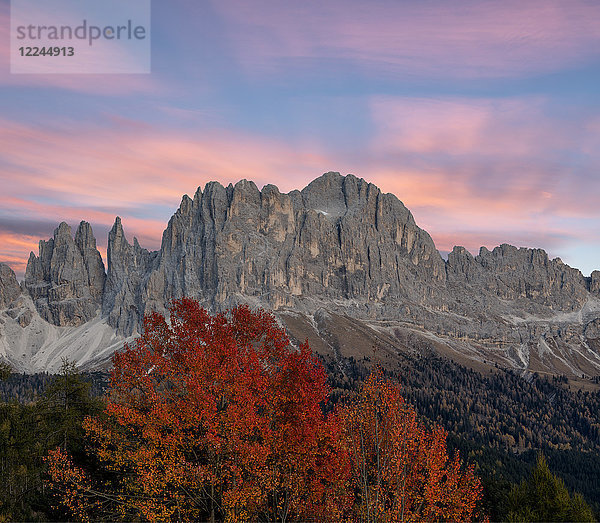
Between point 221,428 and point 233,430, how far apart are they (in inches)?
35.2

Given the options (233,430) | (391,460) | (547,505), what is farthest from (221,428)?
(547,505)

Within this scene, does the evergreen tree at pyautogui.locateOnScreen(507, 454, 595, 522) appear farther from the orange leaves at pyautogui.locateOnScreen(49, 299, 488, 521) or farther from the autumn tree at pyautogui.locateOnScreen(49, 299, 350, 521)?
the autumn tree at pyautogui.locateOnScreen(49, 299, 350, 521)

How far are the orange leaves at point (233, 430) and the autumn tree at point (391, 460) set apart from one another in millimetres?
176

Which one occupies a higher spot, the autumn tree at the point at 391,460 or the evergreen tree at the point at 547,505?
the autumn tree at the point at 391,460

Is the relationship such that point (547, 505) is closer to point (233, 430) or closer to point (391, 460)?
point (391, 460)

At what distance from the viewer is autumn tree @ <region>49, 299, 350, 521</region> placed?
24.6 m

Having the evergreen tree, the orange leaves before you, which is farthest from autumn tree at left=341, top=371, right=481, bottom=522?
the evergreen tree

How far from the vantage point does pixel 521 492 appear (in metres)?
53.8

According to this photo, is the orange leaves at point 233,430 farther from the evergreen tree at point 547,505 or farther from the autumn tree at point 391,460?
the evergreen tree at point 547,505

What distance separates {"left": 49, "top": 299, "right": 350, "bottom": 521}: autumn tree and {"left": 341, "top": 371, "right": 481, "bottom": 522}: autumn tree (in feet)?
9.42

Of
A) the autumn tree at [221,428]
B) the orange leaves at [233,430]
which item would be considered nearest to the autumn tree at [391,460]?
the orange leaves at [233,430]

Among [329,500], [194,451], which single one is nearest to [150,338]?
[194,451]

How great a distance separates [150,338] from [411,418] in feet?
55.6

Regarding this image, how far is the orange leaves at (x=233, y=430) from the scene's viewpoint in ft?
80.3
